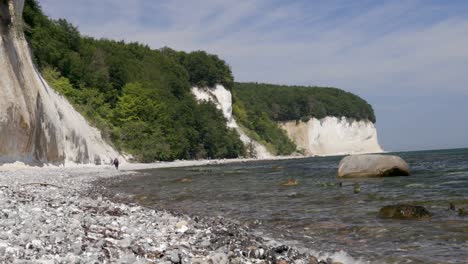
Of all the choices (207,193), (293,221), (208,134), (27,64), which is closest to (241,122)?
(208,134)

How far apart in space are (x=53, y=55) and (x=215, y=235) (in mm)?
46131

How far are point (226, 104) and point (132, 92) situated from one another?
101ft

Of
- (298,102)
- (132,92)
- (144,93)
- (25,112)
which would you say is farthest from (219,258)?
(298,102)

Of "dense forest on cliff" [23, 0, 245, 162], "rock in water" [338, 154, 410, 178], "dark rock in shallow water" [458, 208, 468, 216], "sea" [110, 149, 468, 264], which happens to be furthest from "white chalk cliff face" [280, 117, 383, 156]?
"dark rock in shallow water" [458, 208, 468, 216]

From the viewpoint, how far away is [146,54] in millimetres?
80312

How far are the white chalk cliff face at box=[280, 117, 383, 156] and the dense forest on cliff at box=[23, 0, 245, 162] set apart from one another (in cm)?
3901

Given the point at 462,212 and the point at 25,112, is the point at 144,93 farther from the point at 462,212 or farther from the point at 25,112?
the point at 462,212

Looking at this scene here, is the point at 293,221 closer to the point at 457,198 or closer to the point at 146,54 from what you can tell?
the point at 457,198

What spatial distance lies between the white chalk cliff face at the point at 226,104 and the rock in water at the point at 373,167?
61.9 m

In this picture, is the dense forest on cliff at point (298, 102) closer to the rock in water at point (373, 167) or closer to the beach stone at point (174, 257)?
the rock in water at point (373, 167)

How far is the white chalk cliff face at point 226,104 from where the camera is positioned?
87000mm

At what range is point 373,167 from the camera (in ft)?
77.4

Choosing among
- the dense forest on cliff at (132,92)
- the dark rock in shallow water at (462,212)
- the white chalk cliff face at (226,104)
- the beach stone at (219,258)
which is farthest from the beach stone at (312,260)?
the white chalk cliff face at (226,104)

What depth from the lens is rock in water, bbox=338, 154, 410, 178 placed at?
930 inches
